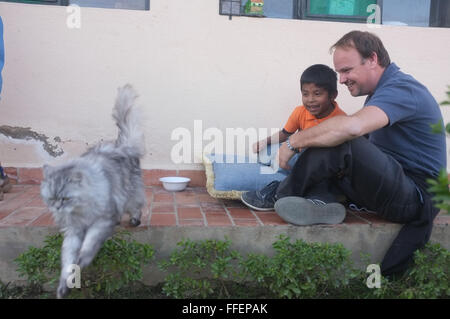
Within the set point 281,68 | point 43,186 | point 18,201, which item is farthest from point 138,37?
point 43,186

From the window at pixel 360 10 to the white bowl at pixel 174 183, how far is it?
1.72 metres

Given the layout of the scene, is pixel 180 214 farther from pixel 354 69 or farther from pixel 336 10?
pixel 336 10

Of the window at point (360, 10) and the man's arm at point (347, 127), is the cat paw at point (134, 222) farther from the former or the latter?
the window at point (360, 10)

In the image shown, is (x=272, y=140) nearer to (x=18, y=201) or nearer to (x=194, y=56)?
(x=194, y=56)

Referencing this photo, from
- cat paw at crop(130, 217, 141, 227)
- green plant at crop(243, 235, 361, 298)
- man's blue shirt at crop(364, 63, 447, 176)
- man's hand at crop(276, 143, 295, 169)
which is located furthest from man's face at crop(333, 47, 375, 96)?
cat paw at crop(130, 217, 141, 227)

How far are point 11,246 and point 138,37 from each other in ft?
7.21

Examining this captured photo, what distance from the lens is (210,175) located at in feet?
10.8

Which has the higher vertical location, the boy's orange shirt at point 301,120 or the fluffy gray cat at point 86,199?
the boy's orange shirt at point 301,120

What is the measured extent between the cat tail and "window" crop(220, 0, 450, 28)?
186 cm

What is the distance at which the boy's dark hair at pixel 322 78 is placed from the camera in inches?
121

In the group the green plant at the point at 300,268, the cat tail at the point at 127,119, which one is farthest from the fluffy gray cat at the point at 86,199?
the green plant at the point at 300,268

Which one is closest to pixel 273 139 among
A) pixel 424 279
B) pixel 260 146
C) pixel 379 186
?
pixel 260 146

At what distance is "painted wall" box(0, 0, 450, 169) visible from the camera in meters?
3.60

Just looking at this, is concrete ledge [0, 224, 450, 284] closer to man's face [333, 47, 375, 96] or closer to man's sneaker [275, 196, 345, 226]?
man's sneaker [275, 196, 345, 226]
